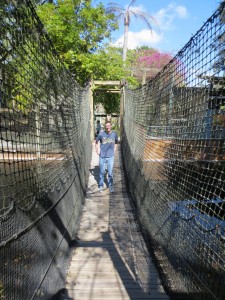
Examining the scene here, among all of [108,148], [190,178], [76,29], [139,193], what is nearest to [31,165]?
[190,178]

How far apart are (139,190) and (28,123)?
259 centimetres

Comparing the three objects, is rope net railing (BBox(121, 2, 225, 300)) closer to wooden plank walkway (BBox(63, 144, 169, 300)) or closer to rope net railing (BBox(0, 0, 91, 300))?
wooden plank walkway (BBox(63, 144, 169, 300))

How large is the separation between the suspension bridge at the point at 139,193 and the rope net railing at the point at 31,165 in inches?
0.4

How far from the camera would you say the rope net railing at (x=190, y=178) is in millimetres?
2049

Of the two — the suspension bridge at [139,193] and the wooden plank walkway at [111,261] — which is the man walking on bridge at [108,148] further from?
the suspension bridge at [139,193]

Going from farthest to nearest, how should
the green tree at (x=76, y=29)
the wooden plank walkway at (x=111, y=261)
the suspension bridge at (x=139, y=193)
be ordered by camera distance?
the green tree at (x=76, y=29), the wooden plank walkway at (x=111, y=261), the suspension bridge at (x=139, y=193)

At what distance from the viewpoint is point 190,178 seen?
8.96 feet

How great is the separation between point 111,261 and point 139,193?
1369 mm

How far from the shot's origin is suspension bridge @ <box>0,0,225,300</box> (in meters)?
1.99

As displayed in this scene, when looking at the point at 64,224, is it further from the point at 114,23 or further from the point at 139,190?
the point at 114,23

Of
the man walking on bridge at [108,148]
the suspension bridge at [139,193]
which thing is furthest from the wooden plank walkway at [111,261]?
the man walking on bridge at [108,148]

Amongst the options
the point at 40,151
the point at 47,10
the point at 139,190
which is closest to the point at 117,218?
the point at 139,190

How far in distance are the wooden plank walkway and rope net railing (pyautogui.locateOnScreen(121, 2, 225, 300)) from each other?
163mm

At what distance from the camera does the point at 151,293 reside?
297 centimetres
